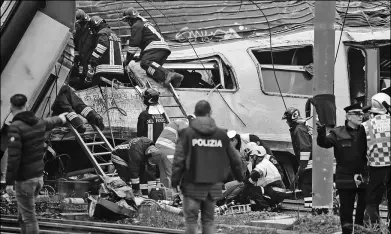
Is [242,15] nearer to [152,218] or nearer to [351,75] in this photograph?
[351,75]

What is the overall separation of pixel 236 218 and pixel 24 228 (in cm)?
397

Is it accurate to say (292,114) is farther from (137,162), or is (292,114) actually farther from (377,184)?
(377,184)

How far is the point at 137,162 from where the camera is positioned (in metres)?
14.0

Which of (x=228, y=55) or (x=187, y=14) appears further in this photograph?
(x=187, y=14)

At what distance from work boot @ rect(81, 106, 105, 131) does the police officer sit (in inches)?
233

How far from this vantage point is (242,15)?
56.7ft

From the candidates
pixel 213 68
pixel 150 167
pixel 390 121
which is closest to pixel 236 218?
pixel 150 167

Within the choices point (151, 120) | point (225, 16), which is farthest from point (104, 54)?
point (225, 16)

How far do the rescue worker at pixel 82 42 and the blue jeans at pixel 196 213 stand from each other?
23.7 feet

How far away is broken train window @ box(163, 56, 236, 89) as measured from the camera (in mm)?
16344

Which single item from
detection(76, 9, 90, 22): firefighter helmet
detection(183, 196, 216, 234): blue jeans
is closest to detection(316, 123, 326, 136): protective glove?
detection(183, 196, 216, 234): blue jeans

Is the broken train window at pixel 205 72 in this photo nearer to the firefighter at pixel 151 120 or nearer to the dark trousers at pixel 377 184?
the firefighter at pixel 151 120

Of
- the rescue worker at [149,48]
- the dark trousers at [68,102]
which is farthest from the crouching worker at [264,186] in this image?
the dark trousers at [68,102]

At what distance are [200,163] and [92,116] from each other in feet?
20.4
